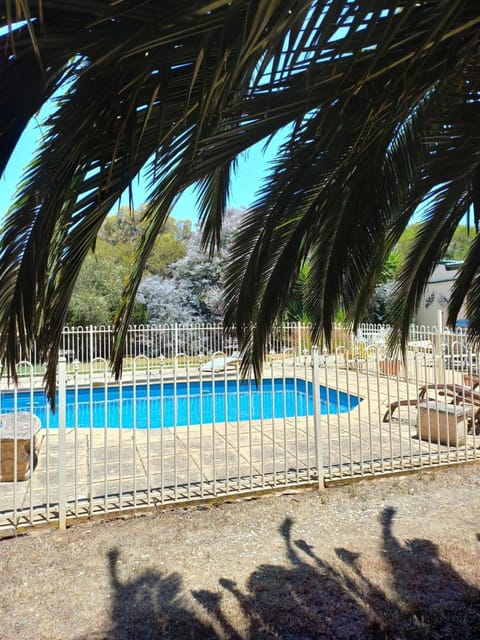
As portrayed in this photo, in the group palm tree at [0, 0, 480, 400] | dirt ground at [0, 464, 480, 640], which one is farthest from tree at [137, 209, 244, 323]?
palm tree at [0, 0, 480, 400]

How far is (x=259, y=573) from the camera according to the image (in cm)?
336

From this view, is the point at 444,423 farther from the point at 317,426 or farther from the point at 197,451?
the point at 197,451

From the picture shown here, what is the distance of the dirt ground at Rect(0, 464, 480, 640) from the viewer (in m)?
2.77

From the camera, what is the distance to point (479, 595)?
306 cm

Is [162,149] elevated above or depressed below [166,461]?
above

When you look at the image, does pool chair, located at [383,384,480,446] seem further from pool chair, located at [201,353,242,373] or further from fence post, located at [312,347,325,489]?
pool chair, located at [201,353,242,373]

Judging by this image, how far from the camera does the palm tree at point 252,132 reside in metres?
1.24

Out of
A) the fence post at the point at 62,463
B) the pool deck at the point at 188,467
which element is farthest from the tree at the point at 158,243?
the fence post at the point at 62,463

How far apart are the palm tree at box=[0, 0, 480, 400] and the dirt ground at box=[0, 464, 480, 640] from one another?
66.4 inches

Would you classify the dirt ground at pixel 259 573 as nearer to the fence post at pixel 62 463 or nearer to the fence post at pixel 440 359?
the fence post at pixel 62 463

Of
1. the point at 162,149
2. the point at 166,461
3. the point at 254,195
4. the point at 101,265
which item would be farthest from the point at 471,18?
the point at 101,265

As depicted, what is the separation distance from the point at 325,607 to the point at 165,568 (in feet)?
4.15

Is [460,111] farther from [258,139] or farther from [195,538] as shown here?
[195,538]

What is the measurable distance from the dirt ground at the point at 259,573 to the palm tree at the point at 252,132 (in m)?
1.69
